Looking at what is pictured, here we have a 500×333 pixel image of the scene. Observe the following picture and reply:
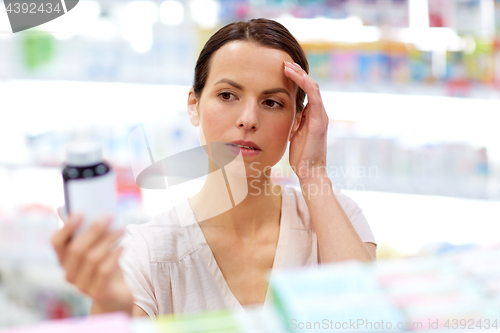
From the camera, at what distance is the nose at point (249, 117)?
1.09 meters

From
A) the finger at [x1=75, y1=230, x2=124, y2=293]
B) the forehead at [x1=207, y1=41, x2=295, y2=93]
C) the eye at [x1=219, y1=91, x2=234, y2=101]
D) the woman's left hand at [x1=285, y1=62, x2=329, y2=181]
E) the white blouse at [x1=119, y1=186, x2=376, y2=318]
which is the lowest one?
the white blouse at [x1=119, y1=186, x2=376, y2=318]

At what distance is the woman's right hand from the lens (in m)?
0.56

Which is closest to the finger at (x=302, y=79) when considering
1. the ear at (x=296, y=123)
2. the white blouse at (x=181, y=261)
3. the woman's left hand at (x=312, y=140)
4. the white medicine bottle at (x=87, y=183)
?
the woman's left hand at (x=312, y=140)

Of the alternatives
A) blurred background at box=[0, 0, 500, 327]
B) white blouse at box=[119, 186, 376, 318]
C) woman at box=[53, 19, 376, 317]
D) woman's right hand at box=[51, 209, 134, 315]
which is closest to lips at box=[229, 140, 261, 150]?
woman at box=[53, 19, 376, 317]

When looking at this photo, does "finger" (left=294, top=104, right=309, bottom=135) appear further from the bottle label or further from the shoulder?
the bottle label

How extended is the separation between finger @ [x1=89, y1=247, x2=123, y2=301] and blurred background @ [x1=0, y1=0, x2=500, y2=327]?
1.74 metres

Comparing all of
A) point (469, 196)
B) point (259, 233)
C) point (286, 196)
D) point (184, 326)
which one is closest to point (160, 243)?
point (259, 233)

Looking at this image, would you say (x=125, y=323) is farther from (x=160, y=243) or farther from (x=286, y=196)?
(x=286, y=196)

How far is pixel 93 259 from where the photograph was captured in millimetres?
567

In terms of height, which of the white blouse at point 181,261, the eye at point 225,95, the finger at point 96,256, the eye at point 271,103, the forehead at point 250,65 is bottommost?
the white blouse at point 181,261

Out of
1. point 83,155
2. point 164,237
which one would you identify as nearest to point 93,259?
point 83,155

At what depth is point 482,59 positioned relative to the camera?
2410 millimetres

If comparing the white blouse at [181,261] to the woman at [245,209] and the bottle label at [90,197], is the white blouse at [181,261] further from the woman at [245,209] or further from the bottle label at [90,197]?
the bottle label at [90,197]

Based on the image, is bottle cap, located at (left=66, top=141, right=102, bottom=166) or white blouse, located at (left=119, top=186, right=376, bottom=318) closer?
bottle cap, located at (left=66, top=141, right=102, bottom=166)
